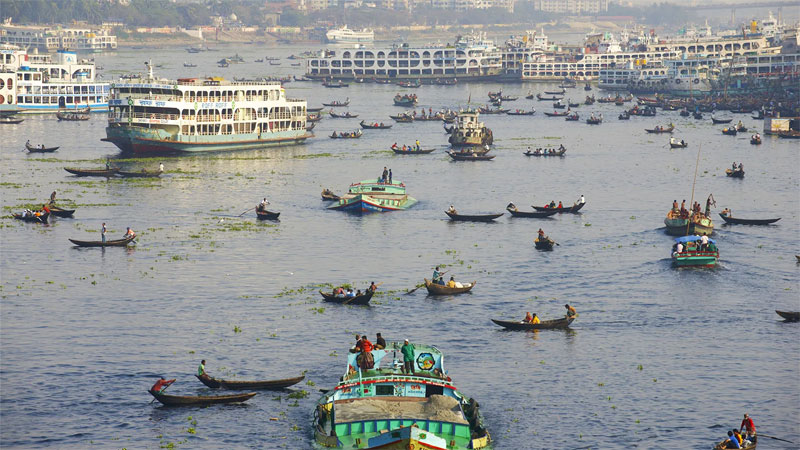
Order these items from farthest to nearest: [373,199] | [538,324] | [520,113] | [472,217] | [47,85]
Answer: [520,113], [47,85], [373,199], [472,217], [538,324]

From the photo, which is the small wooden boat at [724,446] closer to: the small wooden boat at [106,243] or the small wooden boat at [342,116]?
the small wooden boat at [106,243]

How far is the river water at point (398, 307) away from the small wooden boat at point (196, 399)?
1.43ft

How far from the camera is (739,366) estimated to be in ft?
185

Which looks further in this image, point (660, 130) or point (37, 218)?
point (660, 130)

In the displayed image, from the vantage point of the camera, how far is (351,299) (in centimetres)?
6625

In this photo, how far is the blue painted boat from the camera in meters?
96.1

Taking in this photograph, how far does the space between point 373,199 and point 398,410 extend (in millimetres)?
52846

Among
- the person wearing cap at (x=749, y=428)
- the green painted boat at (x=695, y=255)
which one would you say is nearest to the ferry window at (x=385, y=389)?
the person wearing cap at (x=749, y=428)

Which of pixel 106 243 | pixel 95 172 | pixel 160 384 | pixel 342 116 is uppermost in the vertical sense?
pixel 342 116

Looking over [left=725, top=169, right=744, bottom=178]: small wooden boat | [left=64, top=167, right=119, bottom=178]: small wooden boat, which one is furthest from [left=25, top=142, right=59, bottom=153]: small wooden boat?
[left=725, top=169, right=744, bottom=178]: small wooden boat

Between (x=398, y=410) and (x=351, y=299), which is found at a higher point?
(x=351, y=299)

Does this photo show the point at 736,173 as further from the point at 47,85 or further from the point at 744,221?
the point at 47,85

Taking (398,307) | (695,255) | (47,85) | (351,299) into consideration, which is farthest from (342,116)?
(398,307)

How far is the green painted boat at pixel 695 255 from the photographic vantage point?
75.2 meters
